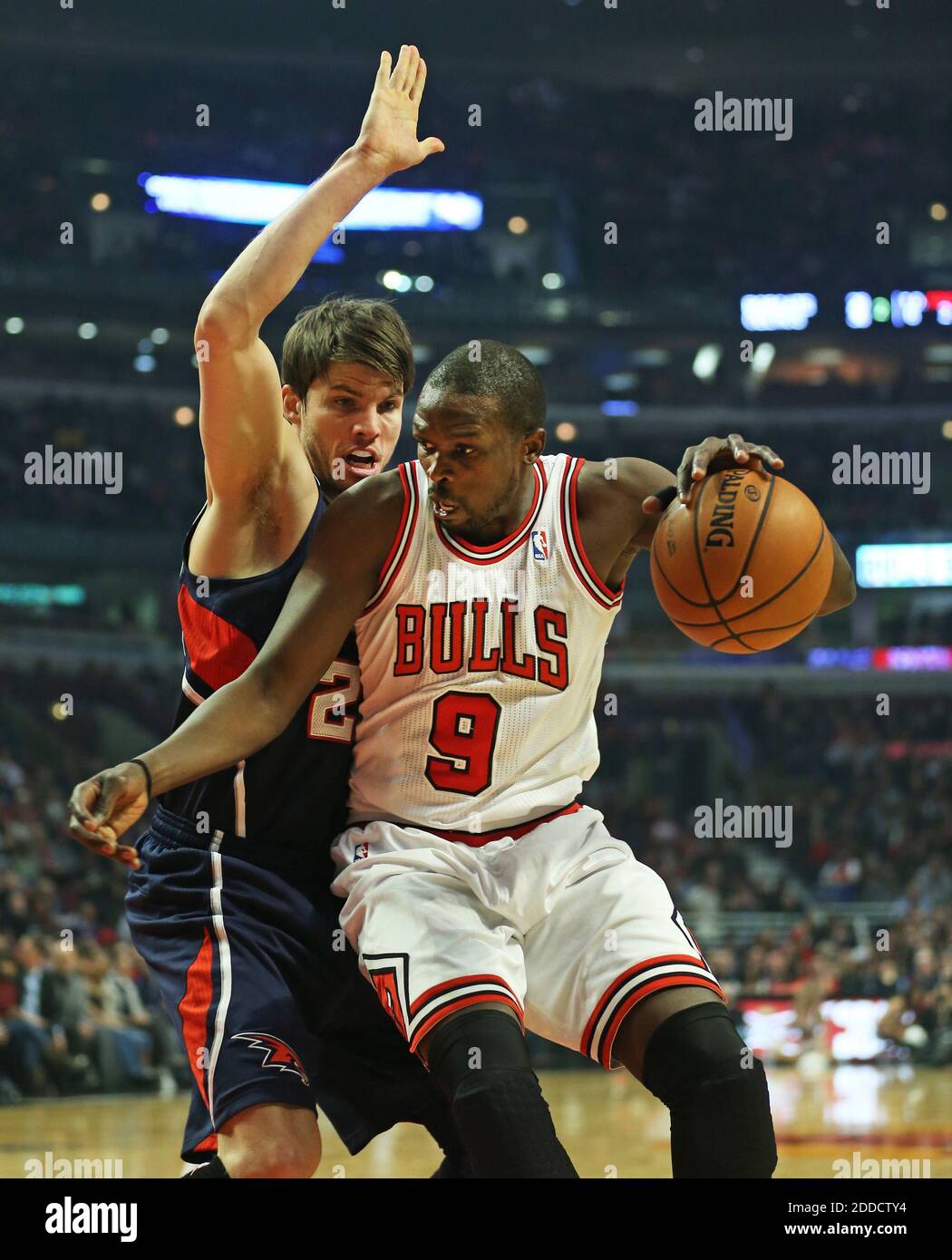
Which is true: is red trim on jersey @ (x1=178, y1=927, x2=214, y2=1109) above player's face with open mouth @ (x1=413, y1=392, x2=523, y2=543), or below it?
below

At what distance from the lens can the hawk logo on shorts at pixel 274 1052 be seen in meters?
3.04

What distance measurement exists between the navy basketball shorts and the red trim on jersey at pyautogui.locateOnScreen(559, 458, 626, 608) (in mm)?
903

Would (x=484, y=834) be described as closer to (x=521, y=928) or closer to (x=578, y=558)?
(x=521, y=928)

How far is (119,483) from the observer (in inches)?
786

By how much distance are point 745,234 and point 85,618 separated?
13865 mm

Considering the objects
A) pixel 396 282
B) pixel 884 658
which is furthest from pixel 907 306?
pixel 396 282

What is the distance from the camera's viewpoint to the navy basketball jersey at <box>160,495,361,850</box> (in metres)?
3.34

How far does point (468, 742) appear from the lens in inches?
125

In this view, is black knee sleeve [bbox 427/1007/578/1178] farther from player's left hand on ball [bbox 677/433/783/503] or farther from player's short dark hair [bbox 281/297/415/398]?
player's short dark hair [bbox 281/297/415/398]

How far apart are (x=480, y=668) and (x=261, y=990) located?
33.7 inches

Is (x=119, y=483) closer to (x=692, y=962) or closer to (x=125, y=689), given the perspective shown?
(x=125, y=689)

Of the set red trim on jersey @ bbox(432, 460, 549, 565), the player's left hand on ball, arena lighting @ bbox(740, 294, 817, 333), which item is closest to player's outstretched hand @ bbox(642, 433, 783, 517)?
the player's left hand on ball
